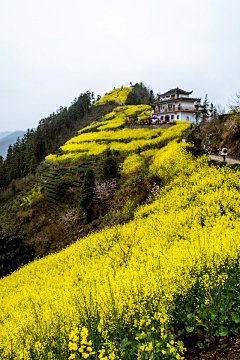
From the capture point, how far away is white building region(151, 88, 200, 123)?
3862 centimetres

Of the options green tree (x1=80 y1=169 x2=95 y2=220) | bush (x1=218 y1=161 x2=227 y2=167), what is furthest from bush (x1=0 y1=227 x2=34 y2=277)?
bush (x1=218 y1=161 x2=227 y2=167)

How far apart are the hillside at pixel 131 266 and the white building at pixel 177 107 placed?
1326 cm

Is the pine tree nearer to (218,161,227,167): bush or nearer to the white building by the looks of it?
(218,161,227,167): bush

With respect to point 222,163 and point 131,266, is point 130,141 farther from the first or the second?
point 131,266

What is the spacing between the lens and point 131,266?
18.3 feet

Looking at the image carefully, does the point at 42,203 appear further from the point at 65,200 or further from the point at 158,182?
the point at 158,182

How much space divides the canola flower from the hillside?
35 mm

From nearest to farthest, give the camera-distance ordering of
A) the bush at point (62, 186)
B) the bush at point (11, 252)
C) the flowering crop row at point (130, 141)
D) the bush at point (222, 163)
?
the bush at point (222, 163) → the bush at point (11, 252) → the bush at point (62, 186) → the flowering crop row at point (130, 141)

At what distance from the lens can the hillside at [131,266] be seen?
3385 mm

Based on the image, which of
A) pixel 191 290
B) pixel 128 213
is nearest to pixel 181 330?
pixel 191 290

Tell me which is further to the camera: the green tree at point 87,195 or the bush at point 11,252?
the green tree at point 87,195

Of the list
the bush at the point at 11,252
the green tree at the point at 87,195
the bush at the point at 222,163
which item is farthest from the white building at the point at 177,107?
the bush at the point at 11,252

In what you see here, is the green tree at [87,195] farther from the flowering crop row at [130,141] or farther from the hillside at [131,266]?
the flowering crop row at [130,141]

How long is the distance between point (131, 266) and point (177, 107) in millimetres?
38021
